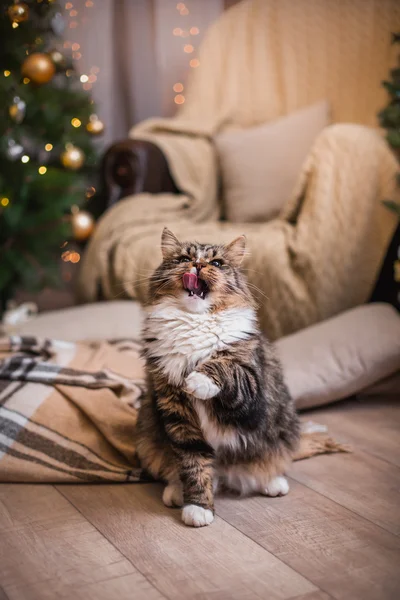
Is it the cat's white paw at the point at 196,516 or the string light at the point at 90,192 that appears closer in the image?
the cat's white paw at the point at 196,516

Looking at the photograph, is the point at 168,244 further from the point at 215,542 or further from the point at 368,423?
the point at 368,423

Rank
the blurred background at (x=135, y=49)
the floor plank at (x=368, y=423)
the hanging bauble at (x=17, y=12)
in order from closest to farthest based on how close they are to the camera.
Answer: the floor plank at (x=368, y=423), the hanging bauble at (x=17, y=12), the blurred background at (x=135, y=49)

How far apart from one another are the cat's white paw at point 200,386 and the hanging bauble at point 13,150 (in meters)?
1.83

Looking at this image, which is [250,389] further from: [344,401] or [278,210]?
[278,210]

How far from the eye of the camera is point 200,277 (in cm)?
140

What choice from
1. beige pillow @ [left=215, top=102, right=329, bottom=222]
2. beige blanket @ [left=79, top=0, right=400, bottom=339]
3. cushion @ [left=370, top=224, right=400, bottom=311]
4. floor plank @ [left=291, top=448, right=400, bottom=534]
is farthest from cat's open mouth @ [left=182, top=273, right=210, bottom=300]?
beige pillow @ [left=215, top=102, right=329, bottom=222]

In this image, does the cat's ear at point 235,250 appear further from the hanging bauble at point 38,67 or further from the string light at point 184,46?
the string light at point 184,46

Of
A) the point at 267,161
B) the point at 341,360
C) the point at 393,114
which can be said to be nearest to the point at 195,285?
the point at 341,360

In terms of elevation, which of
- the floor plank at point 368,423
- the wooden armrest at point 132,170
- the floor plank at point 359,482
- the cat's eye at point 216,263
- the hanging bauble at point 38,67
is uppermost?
the hanging bauble at point 38,67

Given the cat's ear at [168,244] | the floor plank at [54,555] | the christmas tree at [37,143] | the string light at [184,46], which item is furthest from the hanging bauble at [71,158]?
the floor plank at [54,555]

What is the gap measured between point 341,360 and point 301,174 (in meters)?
0.88

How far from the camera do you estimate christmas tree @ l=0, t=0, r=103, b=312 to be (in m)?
2.84

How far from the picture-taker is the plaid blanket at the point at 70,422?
5.35 ft

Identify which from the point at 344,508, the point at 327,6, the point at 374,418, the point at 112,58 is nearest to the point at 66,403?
the point at 344,508
